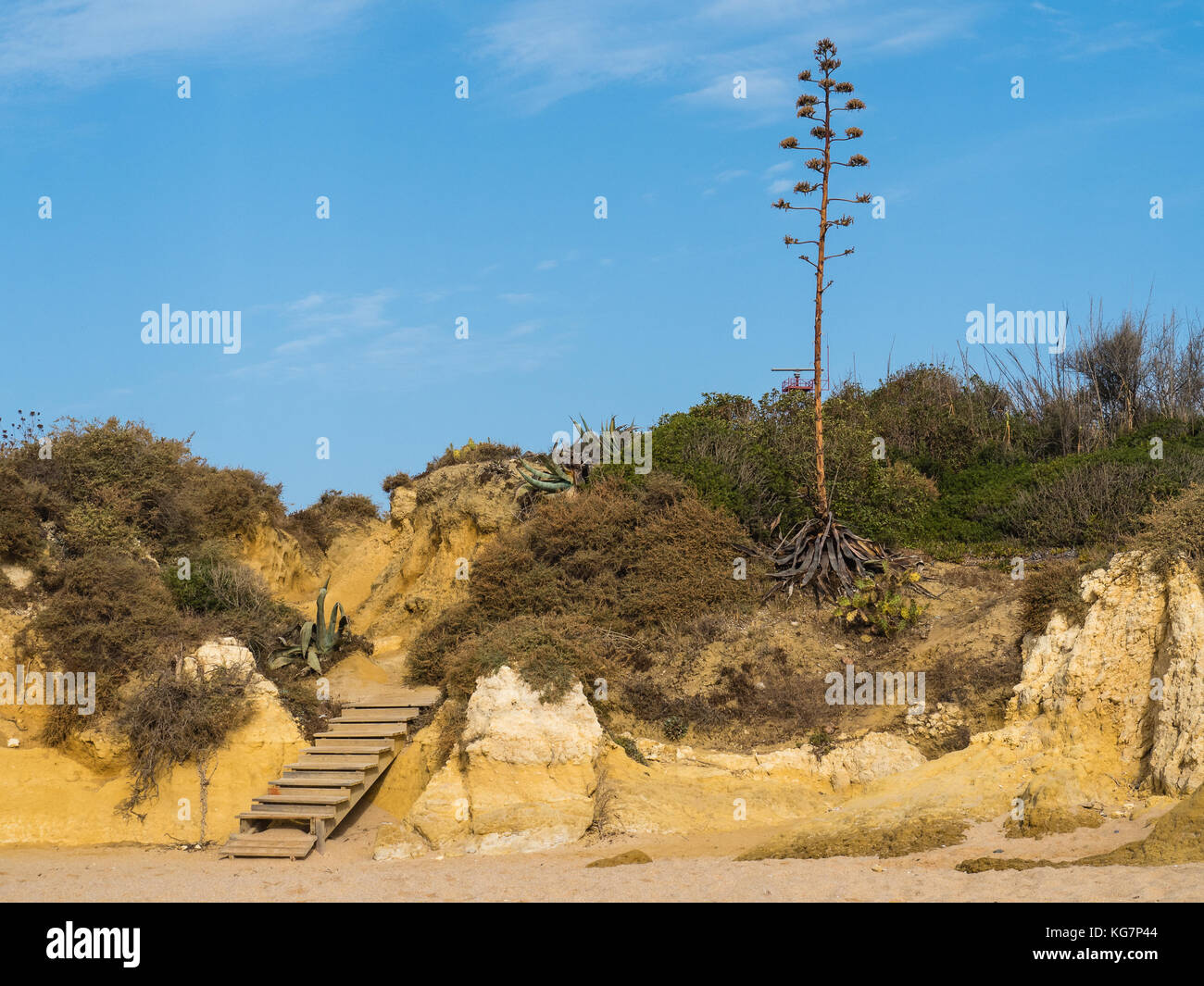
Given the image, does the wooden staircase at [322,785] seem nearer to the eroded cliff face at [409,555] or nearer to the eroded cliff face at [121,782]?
the eroded cliff face at [121,782]

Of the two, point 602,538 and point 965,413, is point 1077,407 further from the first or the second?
point 602,538

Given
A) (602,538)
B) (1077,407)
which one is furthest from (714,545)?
(1077,407)

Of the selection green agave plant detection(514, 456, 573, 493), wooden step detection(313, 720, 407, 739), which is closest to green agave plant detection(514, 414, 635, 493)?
green agave plant detection(514, 456, 573, 493)

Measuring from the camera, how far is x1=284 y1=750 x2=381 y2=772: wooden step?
47.2 feet

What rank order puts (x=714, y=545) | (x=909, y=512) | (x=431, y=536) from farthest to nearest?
(x=431, y=536) → (x=909, y=512) → (x=714, y=545)

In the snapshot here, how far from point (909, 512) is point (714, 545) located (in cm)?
478

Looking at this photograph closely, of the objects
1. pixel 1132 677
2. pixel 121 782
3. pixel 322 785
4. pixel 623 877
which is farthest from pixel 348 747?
pixel 1132 677

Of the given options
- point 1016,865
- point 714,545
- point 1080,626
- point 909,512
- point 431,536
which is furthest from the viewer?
point 431,536

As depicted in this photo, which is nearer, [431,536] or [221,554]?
[221,554]

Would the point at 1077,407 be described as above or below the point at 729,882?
above

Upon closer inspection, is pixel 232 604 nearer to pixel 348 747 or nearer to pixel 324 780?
pixel 348 747

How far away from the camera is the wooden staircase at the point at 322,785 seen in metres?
13.3

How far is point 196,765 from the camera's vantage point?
1530 cm

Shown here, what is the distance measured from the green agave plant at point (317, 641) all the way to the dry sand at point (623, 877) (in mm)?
3804
